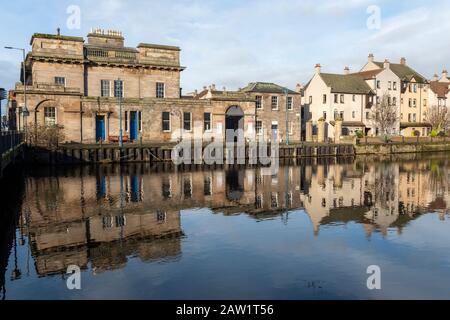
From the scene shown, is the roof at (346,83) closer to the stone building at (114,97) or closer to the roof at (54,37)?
the stone building at (114,97)

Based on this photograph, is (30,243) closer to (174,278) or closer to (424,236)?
(174,278)

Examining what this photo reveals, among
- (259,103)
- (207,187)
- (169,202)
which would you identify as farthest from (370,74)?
(169,202)

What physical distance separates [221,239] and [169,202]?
6997mm

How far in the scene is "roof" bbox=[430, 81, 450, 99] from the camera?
253 ft

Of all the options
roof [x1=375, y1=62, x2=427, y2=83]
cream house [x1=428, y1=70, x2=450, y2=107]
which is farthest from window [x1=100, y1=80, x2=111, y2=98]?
cream house [x1=428, y1=70, x2=450, y2=107]

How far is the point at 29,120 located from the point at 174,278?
34100 mm

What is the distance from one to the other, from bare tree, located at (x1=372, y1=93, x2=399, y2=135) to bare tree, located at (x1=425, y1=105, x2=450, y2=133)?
791 centimetres

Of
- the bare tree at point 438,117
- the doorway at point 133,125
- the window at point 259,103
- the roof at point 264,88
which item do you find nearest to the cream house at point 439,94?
the bare tree at point 438,117

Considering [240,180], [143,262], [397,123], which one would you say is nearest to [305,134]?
[397,123]

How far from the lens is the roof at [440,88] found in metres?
77.1

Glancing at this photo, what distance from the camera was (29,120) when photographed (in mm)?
39062

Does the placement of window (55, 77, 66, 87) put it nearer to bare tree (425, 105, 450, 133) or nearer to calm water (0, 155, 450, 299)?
calm water (0, 155, 450, 299)

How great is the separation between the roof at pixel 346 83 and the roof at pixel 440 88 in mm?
18217
